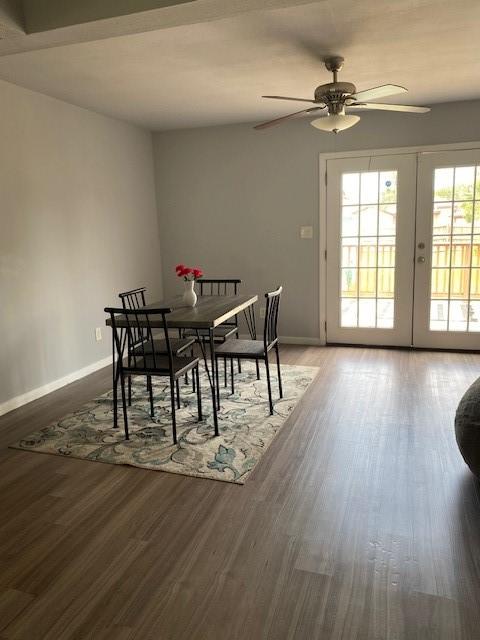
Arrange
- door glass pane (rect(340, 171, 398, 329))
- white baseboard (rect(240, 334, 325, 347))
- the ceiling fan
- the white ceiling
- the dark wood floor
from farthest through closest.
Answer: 1. white baseboard (rect(240, 334, 325, 347))
2. door glass pane (rect(340, 171, 398, 329))
3. the ceiling fan
4. the white ceiling
5. the dark wood floor

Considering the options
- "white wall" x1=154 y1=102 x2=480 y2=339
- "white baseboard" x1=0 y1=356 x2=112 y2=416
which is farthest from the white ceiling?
"white baseboard" x1=0 y1=356 x2=112 y2=416

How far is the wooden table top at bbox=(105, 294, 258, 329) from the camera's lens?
10.3 feet

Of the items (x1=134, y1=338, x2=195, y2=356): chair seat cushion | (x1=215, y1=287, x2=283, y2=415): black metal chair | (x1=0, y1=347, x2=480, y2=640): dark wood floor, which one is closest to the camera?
(x1=0, y1=347, x2=480, y2=640): dark wood floor

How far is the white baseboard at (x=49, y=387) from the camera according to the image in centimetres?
380

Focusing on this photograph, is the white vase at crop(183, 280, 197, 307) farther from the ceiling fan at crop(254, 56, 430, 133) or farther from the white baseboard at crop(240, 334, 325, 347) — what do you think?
the white baseboard at crop(240, 334, 325, 347)

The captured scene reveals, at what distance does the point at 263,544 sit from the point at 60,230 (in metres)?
3.29

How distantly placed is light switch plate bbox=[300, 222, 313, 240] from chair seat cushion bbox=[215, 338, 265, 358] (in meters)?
2.00

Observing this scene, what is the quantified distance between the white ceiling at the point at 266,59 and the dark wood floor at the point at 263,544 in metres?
2.33

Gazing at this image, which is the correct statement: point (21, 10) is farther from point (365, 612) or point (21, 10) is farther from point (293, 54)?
point (365, 612)

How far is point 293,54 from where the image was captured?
10.5ft

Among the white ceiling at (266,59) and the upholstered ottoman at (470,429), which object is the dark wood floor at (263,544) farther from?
the white ceiling at (266,59)

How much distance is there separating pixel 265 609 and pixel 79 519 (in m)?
1.04

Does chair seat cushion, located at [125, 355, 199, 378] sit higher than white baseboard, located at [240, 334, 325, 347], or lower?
higher

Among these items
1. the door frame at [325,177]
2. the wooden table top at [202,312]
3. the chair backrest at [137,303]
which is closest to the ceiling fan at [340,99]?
the wooden table top at [202,312]
